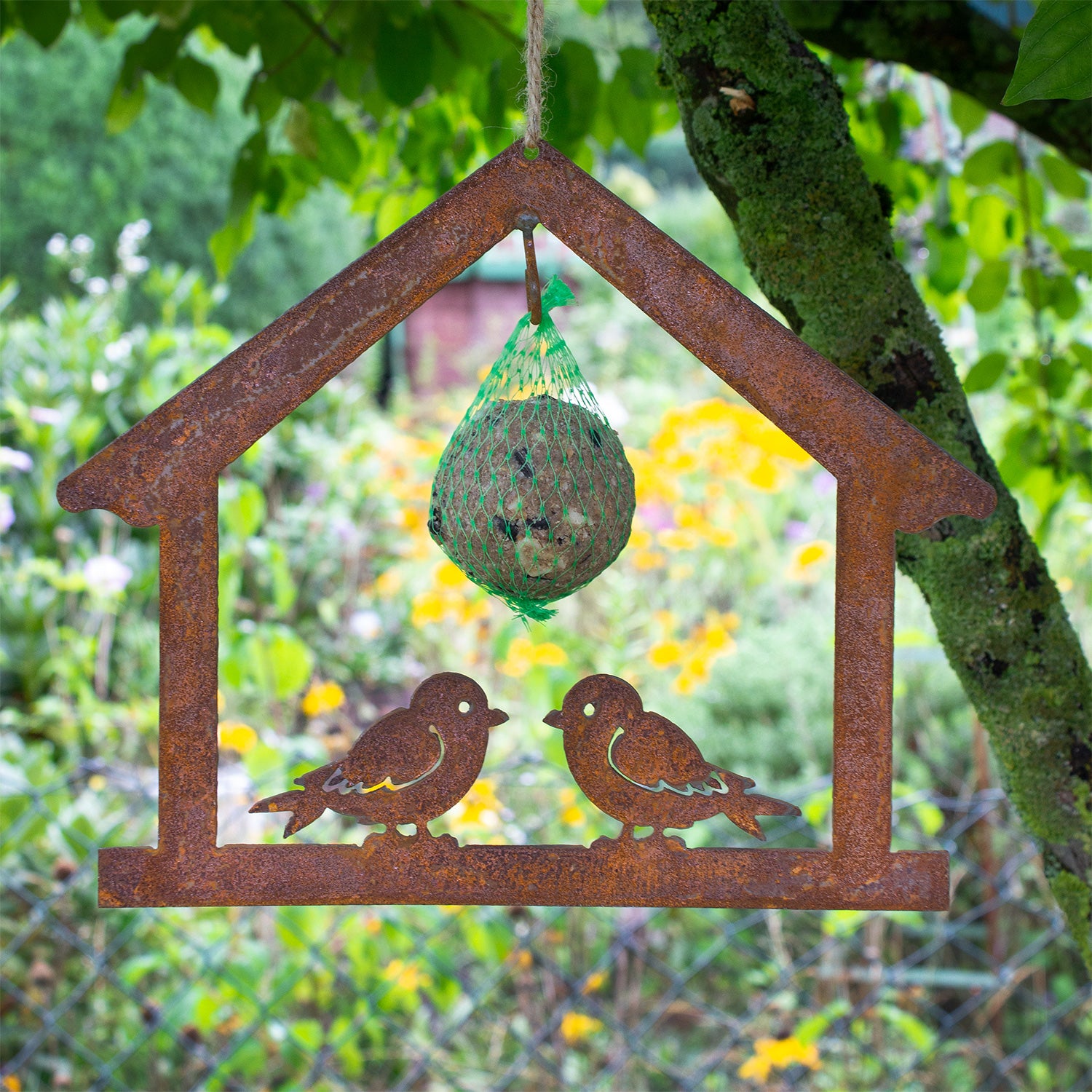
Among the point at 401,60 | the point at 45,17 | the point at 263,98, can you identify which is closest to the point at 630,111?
the point at 401,60

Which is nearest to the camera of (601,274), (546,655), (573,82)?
(601,274)

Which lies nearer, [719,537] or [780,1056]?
[780,1056]

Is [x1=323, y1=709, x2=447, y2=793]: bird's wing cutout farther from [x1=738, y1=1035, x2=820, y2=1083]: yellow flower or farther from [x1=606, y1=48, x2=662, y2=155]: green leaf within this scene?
[x1=738, y1=1035, x2=820, y2=1083]: yellow flower

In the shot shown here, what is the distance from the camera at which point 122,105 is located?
128 cm

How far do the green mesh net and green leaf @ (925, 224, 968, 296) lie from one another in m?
0.87

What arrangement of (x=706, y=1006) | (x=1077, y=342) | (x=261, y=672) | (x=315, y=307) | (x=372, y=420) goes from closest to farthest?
(x=315, y=307) → (x=1077, y=342) → (x=706, y=1006) → (x=261, y=672) → (x=372, y=420)

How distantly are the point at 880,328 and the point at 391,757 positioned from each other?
450mm

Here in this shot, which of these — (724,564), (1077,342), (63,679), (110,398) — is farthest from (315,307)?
(110,398)

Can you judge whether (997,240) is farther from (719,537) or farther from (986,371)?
(719,537)

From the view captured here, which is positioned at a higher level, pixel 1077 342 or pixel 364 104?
pixel 364 104

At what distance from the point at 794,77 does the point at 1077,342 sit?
2.35 feet

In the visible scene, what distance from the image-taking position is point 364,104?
4.58 ft

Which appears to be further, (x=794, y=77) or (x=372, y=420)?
(x=372, y=420)

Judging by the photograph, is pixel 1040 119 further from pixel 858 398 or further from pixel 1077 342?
pixel 858 398
